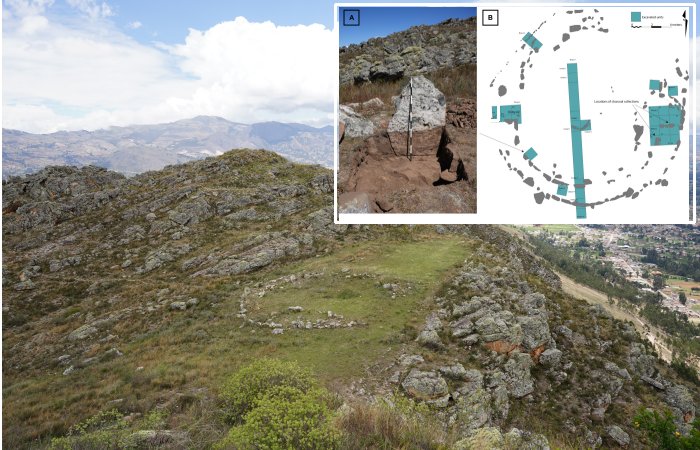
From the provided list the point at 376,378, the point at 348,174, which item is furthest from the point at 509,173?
the point at 376,378

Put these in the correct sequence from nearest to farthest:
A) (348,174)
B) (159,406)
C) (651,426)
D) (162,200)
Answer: (348,174)
(651,426)
(159,406)
(162,200)

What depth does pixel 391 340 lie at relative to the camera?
16328 mm

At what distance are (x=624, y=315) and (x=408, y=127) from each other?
98067 millimetres

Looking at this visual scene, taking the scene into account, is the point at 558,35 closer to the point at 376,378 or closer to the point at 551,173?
the point at 551,173

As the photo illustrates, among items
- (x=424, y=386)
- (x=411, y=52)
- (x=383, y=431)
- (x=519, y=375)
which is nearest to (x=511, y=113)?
(x=411, y=52)

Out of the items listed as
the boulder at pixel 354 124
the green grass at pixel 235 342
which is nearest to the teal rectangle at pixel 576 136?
the boulder at pixel 354 124

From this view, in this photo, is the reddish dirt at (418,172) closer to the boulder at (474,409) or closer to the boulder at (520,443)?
the boulder at (520,443)

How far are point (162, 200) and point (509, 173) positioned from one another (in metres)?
40.4

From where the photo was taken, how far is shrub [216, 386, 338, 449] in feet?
23.4

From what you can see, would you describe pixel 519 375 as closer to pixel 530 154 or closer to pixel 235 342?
pixel 530 154

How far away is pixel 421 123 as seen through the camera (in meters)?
9.14

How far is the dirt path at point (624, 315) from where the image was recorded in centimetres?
7038

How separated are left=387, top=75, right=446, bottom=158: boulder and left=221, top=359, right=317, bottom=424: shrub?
6.81 m

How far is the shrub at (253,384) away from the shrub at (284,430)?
1761mm
